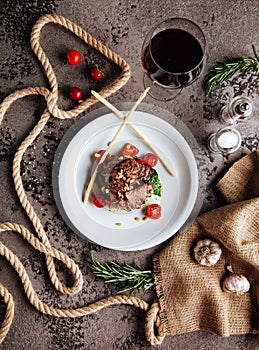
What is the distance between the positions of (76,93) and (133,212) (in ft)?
1.65

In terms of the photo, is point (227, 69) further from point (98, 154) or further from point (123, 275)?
point (123, 275)

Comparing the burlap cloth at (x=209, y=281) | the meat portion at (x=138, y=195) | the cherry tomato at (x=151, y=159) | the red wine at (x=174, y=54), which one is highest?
the red wine at (x=174, y=54)

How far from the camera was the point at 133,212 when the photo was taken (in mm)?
1957

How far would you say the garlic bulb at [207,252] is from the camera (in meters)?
1.93

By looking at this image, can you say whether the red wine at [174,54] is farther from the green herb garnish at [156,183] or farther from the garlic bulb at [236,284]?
the garlic bulb at [236,284]

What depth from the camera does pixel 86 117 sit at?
1.93 m

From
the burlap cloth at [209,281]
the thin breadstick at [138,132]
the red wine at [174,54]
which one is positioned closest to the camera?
the red wine at [174,54]

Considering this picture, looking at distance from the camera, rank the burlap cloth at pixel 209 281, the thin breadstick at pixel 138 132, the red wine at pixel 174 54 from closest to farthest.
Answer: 1. the red wine at pixel 174 54
2. the thin breadstick at pixel 138 132
3. the burlap cloth at pixel 209 281

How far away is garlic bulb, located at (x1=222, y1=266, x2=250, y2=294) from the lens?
193 cm

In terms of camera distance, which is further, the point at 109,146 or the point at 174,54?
the point at 109,146

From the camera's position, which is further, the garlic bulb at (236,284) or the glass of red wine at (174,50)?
the garlic bulb at (236,284)

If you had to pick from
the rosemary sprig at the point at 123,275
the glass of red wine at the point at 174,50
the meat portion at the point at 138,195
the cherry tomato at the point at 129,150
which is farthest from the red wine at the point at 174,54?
the rosemary sprig at the point at 123,275

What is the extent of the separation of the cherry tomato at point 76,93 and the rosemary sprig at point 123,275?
602 mm

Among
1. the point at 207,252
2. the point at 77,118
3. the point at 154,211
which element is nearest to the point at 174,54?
the point at 77,118
